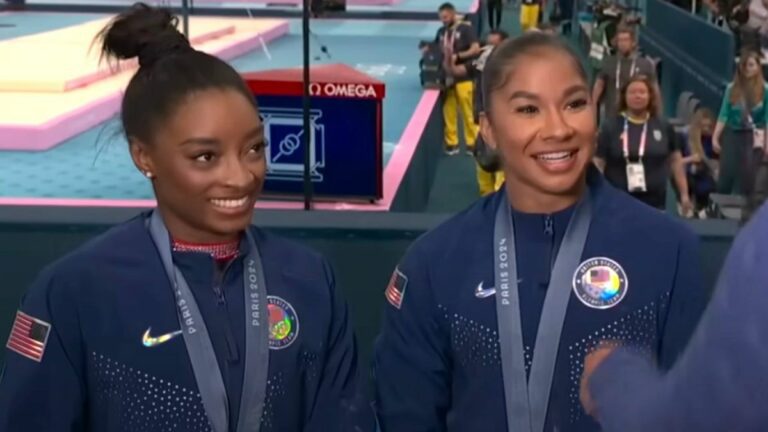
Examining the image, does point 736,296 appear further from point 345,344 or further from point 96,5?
point 96,5

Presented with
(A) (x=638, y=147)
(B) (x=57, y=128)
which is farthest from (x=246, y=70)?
(A) (x=638, y=147)

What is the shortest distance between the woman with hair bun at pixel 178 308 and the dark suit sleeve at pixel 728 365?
3.81 feet

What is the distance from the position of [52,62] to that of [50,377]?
10997 millimetres

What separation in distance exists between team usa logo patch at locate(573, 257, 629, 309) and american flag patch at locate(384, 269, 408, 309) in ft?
1.17

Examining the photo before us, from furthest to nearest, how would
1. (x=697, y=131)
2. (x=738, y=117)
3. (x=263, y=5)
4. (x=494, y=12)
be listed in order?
1. (x=494, y=12)
2. (x=263, y=5)
3. (x=697, y=131)
4. (x=738, y=117)

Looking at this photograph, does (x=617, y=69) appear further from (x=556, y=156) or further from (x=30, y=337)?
(x=30, y=337)

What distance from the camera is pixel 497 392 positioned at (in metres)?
Answer: 2.19

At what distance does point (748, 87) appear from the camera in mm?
7363

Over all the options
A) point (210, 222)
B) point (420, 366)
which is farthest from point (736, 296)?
point (420, 366)

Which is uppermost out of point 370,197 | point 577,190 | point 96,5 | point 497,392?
point 577,190

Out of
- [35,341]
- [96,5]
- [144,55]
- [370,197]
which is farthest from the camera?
[96,5]

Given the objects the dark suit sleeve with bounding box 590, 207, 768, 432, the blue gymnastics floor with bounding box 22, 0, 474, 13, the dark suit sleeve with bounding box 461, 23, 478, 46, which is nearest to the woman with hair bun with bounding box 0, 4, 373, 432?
the dark suit sleeve with bounding box 590, 207, 768, 432

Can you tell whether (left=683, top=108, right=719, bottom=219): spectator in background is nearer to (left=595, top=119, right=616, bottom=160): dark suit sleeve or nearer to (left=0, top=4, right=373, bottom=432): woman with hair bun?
(left=595, top=119, right=616, bottom=160): dark suit sleeve

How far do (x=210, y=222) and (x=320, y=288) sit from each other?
0.25 meters
